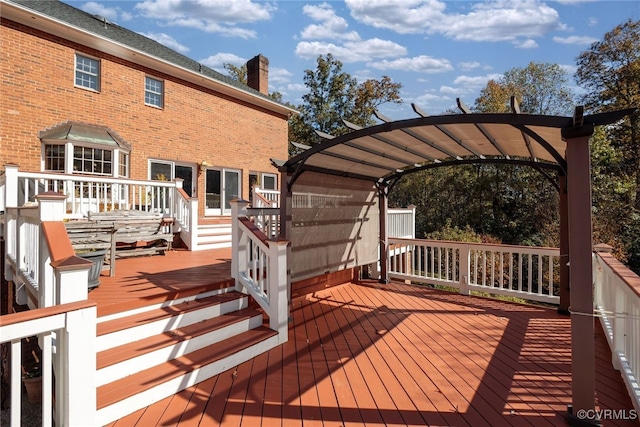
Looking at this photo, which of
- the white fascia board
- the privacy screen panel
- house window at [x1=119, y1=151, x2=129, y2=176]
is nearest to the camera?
the privacy screen panel

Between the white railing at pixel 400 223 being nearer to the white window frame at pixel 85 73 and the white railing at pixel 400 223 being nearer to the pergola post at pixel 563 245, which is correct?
the pergola post at pixel 563 245

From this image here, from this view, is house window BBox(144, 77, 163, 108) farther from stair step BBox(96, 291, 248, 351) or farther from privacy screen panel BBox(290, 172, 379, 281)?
stair step BBox(96, 291, 248, 351)

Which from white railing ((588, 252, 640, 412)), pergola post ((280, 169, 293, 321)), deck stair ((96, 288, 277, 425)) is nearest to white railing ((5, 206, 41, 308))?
deck stair ((96, 288, 277, 425))

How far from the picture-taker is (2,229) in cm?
531

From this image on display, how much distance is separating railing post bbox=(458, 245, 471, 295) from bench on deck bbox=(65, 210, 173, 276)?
5770 millimetres

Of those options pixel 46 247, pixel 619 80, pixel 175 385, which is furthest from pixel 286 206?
pixel 619 80

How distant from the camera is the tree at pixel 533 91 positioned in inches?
748

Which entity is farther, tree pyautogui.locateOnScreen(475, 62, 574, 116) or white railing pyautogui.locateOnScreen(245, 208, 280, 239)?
tree pyautogui.locateOnScreen(475, 62, 574, 116)

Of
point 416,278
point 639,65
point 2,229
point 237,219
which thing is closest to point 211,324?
point 237,219

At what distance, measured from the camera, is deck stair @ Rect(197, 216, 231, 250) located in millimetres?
7741

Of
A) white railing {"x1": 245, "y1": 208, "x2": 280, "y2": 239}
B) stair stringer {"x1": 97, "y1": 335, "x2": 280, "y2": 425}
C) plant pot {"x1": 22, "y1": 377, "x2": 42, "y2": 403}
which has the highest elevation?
white railing {"x1": 245, "y1": 208, "x2": 280, "y2": 239}

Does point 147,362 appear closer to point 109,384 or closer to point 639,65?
point 109,384

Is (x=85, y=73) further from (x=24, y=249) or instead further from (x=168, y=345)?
(x=168, y=345)

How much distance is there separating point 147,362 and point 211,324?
761mm
